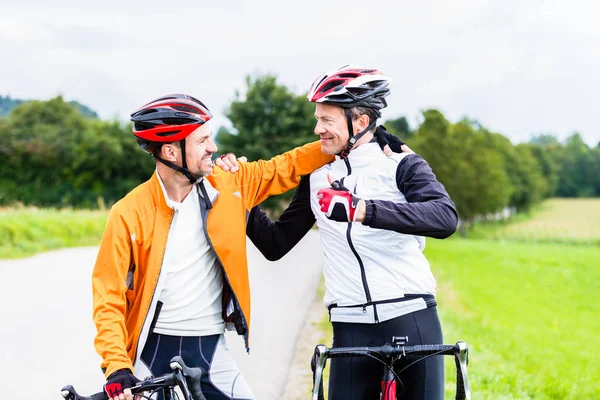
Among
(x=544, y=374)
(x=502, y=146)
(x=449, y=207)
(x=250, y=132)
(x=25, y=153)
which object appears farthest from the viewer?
(x=502, y=146)

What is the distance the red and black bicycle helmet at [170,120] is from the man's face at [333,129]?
606 mm

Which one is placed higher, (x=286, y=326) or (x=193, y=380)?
(x=193, y=380)

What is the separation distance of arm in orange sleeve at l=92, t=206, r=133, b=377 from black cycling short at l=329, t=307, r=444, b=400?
1.06 meters

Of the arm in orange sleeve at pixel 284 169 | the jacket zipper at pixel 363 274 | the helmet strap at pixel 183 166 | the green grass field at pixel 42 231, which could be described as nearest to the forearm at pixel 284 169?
the arm in orange sleeve at pixel 284 169

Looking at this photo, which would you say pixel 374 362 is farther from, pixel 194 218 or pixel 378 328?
pixel 194 218

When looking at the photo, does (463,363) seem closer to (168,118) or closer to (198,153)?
(198,153)

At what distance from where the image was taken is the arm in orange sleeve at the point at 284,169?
13.8ft

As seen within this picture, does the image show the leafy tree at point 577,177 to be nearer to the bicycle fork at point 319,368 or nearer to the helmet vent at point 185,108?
the helmet vent at point 185,108

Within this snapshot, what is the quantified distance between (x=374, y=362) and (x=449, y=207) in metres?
0.88

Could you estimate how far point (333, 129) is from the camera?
388 cm

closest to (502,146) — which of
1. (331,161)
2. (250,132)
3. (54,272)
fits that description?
(250,132)

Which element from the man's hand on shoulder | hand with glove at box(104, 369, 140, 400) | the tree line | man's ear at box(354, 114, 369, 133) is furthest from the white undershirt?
the tree line

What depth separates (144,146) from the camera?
395cm

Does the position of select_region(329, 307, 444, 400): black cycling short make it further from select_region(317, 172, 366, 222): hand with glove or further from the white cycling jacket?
select_region(317, 172, 366, 222): hand with glove
